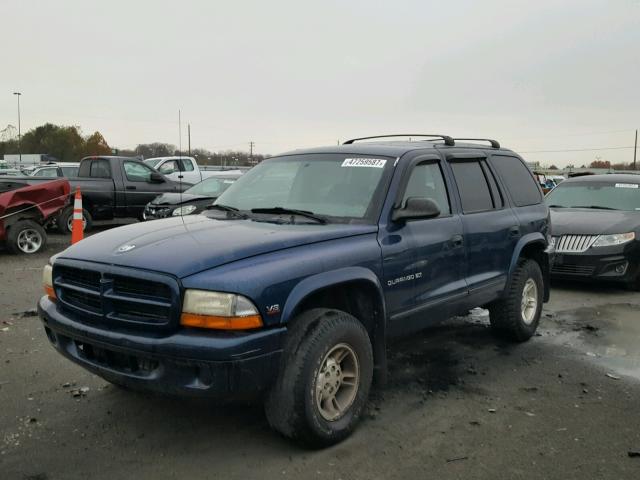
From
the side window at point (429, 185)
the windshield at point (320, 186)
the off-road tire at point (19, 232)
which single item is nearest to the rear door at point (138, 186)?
the off-road tire at point (19, 232)

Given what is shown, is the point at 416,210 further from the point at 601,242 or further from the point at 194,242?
the point at 601,242

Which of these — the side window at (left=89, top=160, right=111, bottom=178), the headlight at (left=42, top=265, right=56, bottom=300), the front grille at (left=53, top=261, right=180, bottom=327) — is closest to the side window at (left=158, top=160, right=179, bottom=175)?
the side window at (left=89, top=160, right=111, bottom=178)

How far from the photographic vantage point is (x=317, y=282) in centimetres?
335

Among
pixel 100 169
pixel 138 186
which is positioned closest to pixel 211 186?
pixel 138 186

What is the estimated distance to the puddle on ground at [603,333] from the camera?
5254 mm

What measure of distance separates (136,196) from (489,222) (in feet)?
35.3

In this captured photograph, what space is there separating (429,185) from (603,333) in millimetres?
2988

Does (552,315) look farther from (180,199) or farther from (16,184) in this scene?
(16,184)

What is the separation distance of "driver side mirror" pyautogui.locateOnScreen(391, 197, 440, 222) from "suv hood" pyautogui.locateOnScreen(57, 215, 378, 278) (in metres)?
0.20

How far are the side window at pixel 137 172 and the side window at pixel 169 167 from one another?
222 inches

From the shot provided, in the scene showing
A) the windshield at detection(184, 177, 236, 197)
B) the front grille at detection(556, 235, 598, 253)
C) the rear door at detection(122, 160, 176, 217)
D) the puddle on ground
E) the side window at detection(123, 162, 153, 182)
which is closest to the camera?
the puddle on ground

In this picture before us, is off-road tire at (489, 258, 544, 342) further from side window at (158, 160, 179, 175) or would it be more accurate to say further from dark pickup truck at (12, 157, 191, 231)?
side window at (158, 160, 179, 175)

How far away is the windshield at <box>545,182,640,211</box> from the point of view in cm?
885

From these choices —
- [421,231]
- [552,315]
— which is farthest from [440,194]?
[552,315]
